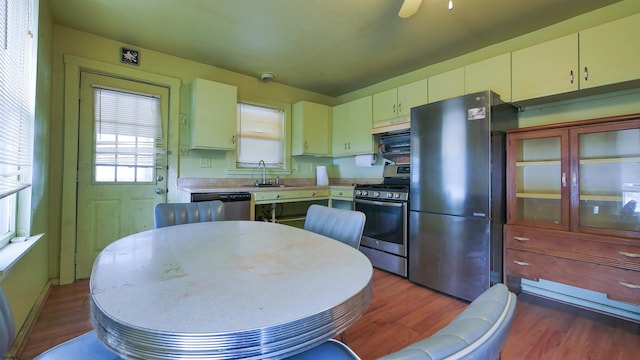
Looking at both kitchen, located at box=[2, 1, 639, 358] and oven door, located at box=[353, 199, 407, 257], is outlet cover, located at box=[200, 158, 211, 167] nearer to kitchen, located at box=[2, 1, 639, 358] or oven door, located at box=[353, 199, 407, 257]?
kitchen, located at box=[2, 1, 639, 358]

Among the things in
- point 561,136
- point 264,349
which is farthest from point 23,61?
point 561,136

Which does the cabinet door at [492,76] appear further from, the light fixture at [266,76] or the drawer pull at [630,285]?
the light fixture at [266,76]

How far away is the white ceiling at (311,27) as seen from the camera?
7.14ft

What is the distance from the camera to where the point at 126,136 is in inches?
114

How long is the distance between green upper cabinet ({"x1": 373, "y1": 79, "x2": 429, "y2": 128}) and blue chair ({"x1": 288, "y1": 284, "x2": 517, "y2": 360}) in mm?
2848

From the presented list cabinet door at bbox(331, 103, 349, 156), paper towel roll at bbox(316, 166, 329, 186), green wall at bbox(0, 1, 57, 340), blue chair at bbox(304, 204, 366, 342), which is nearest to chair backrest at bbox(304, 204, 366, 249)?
blue chair at bbox(304, 204, 366, 342)

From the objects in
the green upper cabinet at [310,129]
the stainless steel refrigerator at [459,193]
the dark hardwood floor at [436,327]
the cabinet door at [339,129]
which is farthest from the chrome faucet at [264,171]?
the dark hardwood floor at [436,327]

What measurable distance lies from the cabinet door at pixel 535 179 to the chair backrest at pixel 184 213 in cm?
243

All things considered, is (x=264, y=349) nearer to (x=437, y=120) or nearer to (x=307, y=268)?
(x=307, y=268)

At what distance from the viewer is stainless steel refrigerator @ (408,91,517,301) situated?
2.24 metres

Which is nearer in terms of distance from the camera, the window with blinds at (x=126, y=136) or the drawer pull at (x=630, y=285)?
the drawer pull at (x=630, y=285)

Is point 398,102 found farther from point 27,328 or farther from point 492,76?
point 27,328

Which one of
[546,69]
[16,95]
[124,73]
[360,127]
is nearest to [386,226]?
[360,127]

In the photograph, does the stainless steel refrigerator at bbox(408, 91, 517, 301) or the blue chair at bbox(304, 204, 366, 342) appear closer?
the blue chair at bbox(304, 204, 366, 342)
